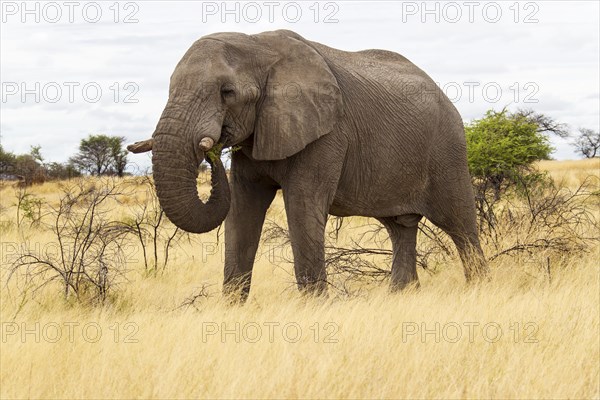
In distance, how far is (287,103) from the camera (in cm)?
687

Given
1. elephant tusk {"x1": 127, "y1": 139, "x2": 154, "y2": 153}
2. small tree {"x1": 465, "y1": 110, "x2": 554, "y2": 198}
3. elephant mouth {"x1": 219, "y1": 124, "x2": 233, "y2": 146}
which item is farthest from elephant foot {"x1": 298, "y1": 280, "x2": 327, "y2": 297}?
small tree {"x1": 465, "y1": 110, "x2": 554, "y2": 198}

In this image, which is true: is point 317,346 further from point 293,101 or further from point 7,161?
point 7,161

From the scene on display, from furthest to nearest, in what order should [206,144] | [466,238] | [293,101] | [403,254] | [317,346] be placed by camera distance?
[403,254], [466,238], [293,101], [206,144], [317,346]

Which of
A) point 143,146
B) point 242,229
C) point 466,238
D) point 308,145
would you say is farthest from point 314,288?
point 466,238

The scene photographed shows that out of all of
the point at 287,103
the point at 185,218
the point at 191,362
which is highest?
the point at 287,103

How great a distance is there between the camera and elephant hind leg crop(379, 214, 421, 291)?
28.9 ft

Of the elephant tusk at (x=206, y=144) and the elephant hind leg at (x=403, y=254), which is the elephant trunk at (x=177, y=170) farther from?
the elephant hind leg at (x=403, y=254)

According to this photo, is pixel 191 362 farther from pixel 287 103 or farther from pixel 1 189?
pixel 1 189

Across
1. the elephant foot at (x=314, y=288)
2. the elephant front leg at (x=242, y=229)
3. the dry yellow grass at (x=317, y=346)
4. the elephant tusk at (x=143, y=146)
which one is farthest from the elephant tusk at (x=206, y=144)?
the elephant foot at (x=314, y=288)

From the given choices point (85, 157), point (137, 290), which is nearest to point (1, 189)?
point (85, 157)

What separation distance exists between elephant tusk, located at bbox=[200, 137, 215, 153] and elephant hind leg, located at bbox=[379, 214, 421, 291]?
10.2ft

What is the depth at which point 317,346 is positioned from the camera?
552 cm

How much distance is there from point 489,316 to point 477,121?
12.0m

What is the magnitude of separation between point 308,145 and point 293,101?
Answer: 1.28 feet
